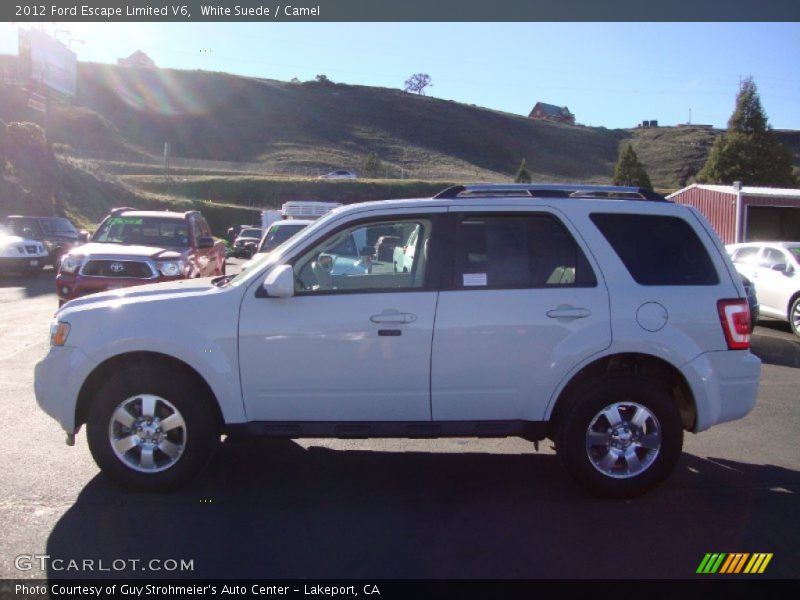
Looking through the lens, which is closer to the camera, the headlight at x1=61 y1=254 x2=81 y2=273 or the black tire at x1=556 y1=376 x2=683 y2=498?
the black tire at x1=556 y1=376 x2=683 y2=498

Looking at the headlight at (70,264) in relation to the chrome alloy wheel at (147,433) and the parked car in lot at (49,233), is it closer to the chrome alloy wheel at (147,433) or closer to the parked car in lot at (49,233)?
the chrome alloy wheel at (147,433)

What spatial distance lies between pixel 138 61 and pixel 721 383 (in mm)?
117984

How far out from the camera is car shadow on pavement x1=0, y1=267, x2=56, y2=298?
61.2ft

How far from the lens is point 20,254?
69.2 feet

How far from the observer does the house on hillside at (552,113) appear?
409ft

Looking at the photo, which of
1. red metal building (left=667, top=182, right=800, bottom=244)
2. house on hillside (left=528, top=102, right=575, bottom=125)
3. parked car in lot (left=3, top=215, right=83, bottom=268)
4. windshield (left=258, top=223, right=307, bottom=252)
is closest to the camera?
windshield (left=258, top=223, right=307, bottom=252)

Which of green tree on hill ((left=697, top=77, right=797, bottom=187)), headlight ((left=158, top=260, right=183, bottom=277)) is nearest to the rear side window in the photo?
headlight ((left=158, top=260, right=183, bottom=277))

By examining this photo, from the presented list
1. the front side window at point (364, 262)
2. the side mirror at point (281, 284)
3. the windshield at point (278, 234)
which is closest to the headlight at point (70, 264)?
the windshield at point (278, 234)

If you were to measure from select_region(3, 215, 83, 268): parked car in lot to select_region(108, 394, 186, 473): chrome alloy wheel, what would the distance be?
19196 mm

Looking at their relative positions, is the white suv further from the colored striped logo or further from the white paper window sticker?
the colored striped logo

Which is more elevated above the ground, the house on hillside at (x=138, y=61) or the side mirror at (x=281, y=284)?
the house on hillside at (x=138, y=61)

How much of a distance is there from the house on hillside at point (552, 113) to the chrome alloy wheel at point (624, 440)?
122 metres

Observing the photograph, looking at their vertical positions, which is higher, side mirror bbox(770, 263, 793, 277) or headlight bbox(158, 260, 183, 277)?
headlight bbox(158, 260, 183, 277)

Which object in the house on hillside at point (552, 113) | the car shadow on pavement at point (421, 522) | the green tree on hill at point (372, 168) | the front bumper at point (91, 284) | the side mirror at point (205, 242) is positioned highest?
the house on hillside at point (552, 113)
